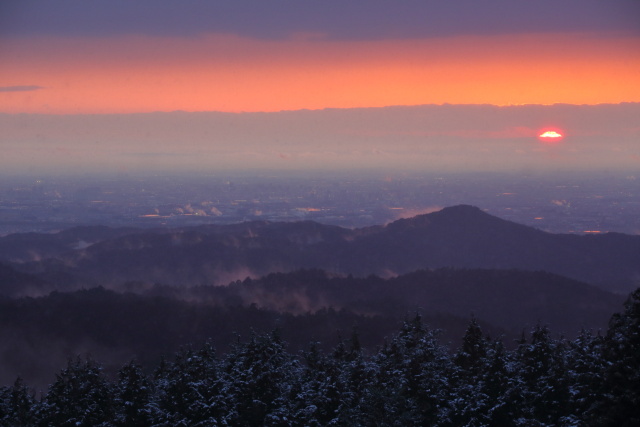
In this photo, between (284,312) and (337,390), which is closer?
(337,390)

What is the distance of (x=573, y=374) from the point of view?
77.9 feet

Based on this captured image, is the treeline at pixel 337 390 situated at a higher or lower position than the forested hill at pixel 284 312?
higher

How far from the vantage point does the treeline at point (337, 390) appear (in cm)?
2442

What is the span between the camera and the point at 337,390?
26578mm

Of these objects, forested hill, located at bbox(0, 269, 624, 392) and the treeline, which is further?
forested hill, located at bbox(0, 269, 624, 392)

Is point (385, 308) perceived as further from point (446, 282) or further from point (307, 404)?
point (307, 404)

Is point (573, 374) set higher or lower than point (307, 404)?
higher

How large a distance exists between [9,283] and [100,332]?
149 feet

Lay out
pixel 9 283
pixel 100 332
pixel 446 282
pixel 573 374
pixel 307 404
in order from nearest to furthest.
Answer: pixel 573 374, pixel 307 404, pixel 100 332, pixel 9 283, pixel 446 282

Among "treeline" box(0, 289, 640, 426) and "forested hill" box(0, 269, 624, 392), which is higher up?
"treeline" box(0, 289, 640, 426)

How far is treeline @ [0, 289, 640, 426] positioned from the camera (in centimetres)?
2442

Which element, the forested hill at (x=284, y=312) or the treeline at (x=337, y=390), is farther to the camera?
the forested hill at (x=284, y=312)

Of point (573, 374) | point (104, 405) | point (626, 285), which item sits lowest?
point (626, 285)

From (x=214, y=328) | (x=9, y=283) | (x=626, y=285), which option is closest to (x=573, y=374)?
(x=214, y=328)
